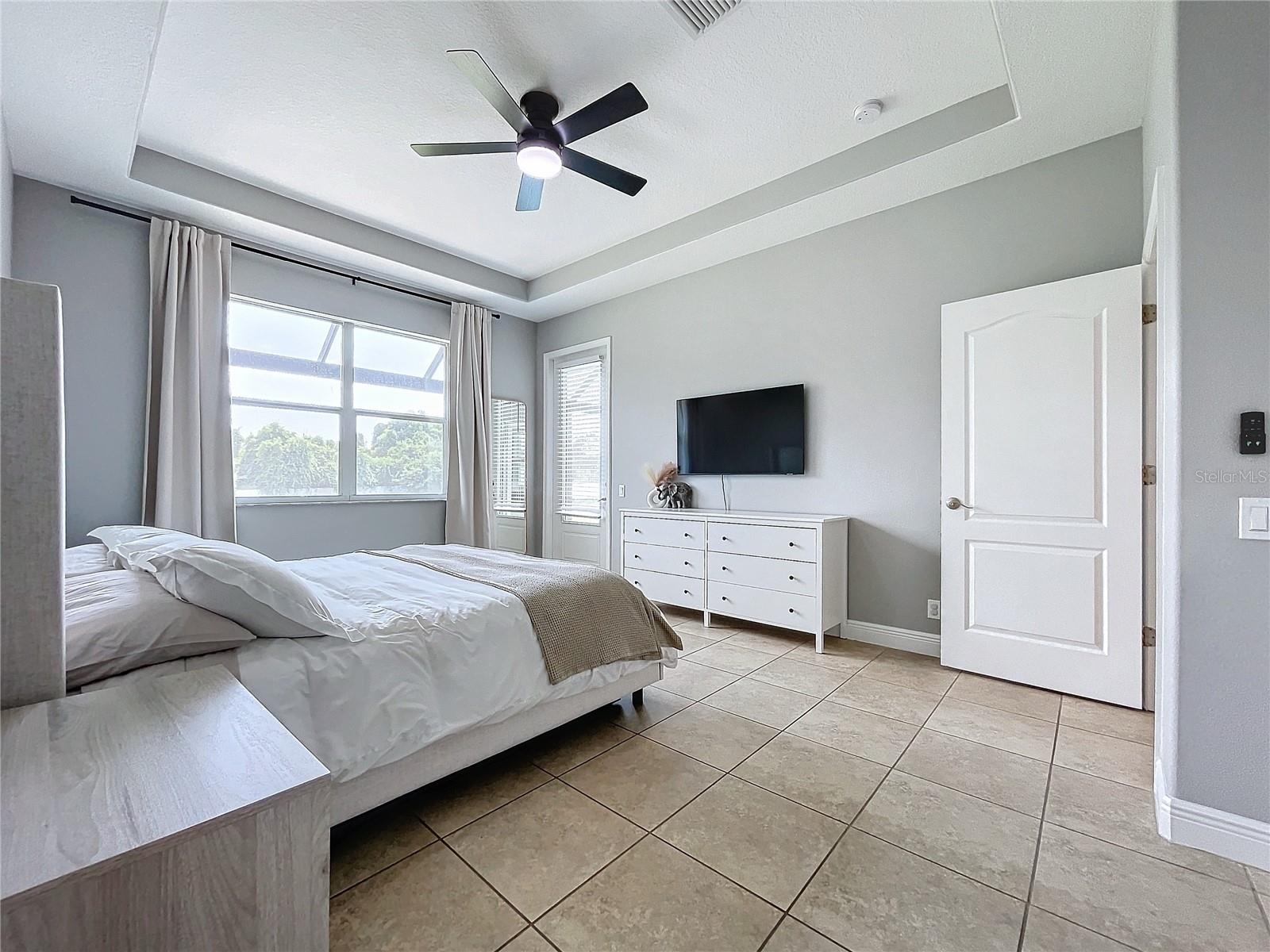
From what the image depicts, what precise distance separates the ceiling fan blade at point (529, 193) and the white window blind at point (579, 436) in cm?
219

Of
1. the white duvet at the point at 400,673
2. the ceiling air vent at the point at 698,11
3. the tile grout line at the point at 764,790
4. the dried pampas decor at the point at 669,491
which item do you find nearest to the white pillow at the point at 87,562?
the white duvet at the point at 400,673

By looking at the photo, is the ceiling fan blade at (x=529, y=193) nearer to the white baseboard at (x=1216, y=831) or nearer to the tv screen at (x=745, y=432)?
the tv screen at (x=745, y=432)

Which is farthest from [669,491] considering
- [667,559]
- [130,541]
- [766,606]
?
[130,541]

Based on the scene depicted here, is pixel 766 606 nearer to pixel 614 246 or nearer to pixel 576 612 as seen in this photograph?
pixel 576 612

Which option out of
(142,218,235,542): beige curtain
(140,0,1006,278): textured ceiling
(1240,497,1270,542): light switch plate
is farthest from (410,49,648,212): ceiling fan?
(1240,497,1270,542): light switch plate

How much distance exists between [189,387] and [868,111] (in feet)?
13.5

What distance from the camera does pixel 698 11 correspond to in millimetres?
2080

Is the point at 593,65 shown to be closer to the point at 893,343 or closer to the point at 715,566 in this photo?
the point at 893,343

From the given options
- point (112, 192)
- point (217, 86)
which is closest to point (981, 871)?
point (217, 86)

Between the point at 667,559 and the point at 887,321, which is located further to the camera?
the point at 667,559

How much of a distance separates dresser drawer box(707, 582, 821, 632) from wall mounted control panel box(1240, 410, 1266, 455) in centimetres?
208

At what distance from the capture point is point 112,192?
318 centimetres

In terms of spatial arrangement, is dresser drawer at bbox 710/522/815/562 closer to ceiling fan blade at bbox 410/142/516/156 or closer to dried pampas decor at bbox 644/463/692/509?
dried pampas decor at bbox 644/463/692/509

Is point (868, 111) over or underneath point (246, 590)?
over
